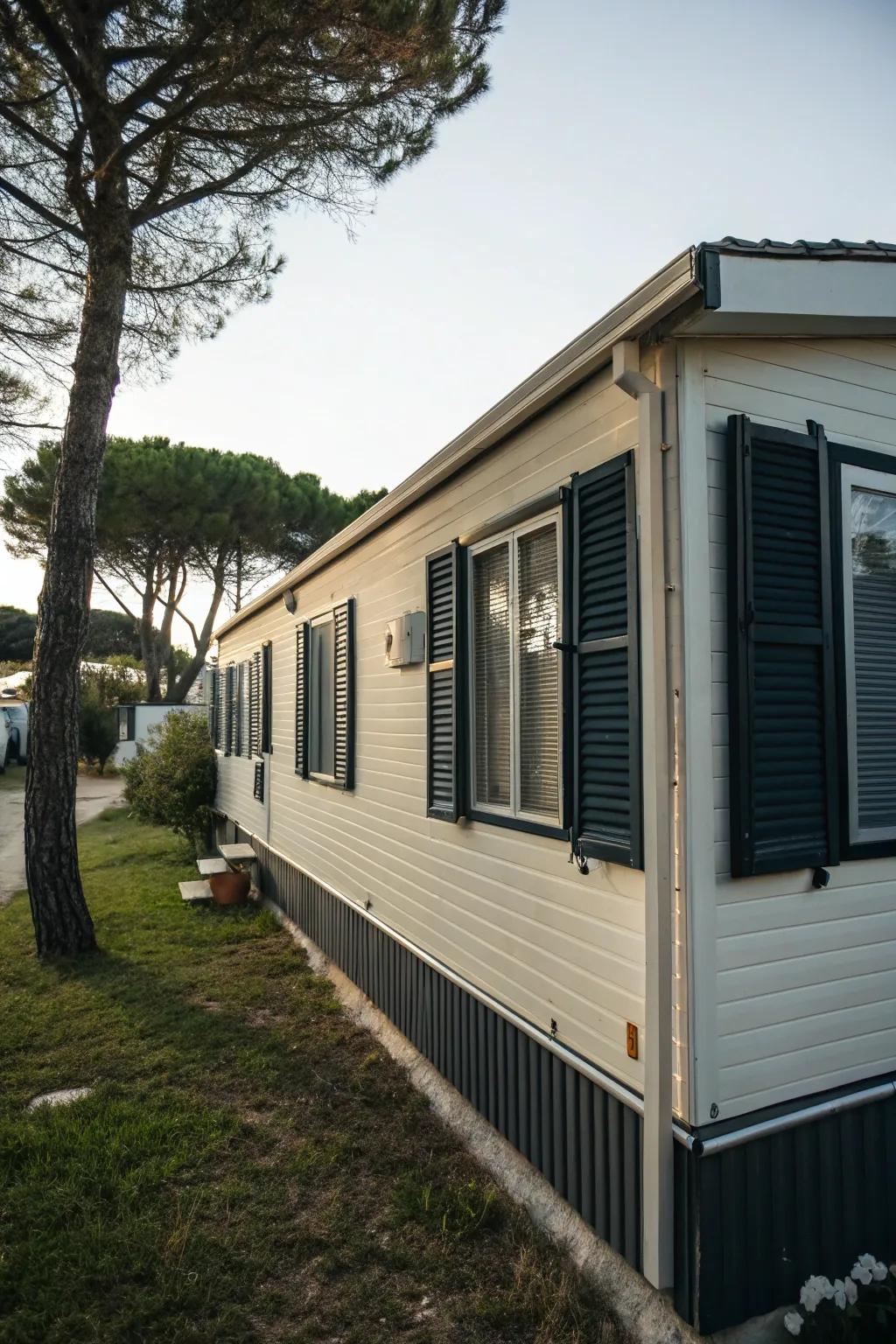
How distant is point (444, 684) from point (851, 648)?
1.86 meters

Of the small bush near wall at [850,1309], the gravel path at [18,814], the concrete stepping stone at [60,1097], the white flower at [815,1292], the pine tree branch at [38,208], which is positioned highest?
the pine tree branch at [38,208]

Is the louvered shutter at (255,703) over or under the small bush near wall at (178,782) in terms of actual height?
over

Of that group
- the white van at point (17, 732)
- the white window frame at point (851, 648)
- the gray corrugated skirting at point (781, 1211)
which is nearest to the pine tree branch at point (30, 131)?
the white window frame at point (851, 648)

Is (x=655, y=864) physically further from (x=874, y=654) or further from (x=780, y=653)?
(x=874, y=654)

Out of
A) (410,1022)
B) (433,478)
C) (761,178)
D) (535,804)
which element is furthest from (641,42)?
(410,1022)

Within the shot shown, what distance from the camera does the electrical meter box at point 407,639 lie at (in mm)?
4379

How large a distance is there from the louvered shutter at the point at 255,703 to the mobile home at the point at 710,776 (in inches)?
223

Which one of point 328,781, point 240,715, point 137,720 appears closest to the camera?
point 328,781

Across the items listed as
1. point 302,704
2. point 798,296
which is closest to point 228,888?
point 302,704

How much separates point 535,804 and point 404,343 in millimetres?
4951

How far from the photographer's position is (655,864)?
93.4 inches

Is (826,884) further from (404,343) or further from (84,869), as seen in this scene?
(84,869)

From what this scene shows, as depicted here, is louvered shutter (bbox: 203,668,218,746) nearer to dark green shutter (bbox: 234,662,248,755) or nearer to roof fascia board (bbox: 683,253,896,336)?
dark green shutter (bbox: 234,662,248,755)

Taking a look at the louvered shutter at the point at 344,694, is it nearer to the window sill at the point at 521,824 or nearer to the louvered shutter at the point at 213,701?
the window sill at the point at 521,824
